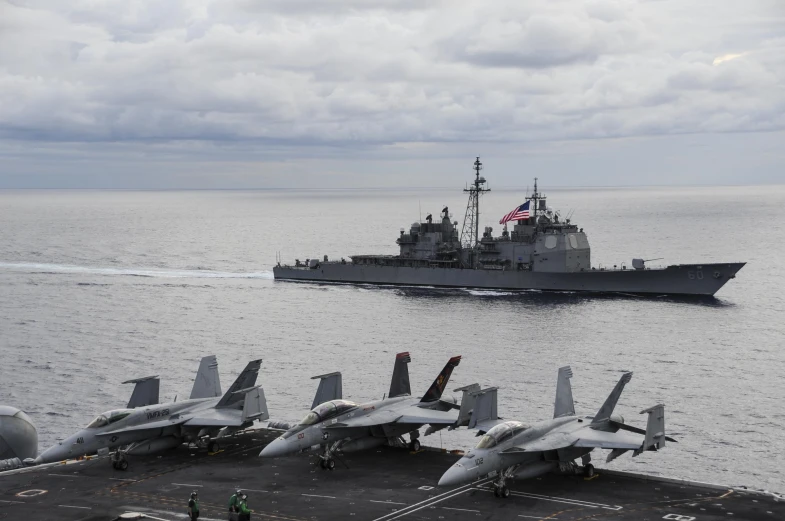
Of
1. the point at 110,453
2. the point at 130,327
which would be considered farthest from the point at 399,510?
the point at 130,327

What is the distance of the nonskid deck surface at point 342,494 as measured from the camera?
3447cm

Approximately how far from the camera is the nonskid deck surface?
34469mm

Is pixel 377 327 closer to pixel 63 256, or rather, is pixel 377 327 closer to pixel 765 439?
pixel 765 439

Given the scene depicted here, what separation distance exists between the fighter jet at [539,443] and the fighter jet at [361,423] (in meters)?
4.11

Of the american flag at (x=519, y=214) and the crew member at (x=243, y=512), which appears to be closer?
the crew member at (x=243, y=512)

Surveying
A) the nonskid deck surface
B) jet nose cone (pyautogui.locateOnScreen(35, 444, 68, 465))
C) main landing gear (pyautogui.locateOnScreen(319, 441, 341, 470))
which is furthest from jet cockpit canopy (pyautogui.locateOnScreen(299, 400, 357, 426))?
jet nose cone (pyautogui.locateOnScreen(35, 444, 68, 465))

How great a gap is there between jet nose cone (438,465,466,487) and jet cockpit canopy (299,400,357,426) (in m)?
8.20

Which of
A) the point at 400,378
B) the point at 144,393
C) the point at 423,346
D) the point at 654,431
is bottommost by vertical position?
the point at 423,346

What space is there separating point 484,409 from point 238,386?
13712 mm

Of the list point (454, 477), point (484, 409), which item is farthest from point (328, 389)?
point (454, 477)

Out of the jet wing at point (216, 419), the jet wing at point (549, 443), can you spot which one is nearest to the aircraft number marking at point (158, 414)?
the jet wing at point (216, 419)

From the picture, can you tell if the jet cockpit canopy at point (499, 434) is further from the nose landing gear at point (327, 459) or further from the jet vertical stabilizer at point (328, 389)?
the jet vertical stabilizer at point (328, 389)

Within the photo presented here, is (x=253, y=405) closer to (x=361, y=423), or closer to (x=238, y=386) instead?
(x=238, y=386)

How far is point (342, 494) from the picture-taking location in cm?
3716
